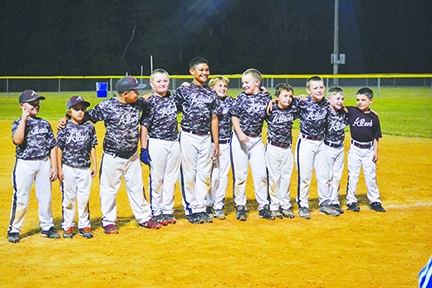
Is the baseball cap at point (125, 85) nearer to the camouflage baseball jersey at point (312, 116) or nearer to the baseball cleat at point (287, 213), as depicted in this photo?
the camouflage baseball jersey at point (312, 116)

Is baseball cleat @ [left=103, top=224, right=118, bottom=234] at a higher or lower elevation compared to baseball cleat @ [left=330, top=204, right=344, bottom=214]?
lower

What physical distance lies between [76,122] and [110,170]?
67cm

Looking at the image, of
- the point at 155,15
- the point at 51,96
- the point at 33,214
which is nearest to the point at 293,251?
the point at 33,214

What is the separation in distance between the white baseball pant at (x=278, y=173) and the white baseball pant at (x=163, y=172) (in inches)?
47.8

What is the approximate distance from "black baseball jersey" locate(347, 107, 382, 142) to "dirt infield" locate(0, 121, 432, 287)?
3.32 ft

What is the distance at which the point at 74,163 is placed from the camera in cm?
698

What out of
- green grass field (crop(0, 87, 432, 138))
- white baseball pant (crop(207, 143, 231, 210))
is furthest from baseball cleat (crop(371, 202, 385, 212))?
green grass field (crop(0, 87, 432, 138))

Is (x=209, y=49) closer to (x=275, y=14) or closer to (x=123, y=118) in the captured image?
(x=275, y=14)

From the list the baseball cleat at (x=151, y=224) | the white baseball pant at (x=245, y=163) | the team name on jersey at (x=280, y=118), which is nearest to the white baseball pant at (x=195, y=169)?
the white baseball pant at (x=245, y=163)

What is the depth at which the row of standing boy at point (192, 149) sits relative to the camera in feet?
22.9

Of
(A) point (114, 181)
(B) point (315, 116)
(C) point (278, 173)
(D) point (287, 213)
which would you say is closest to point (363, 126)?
(B) point (315, 116)

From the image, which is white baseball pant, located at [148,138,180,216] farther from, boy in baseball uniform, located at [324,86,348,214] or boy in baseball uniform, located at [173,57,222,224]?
boy in baseball uniform, located at [324,86,348,214]

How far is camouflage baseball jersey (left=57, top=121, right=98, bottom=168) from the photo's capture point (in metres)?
6.97

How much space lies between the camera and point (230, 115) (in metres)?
7.97
